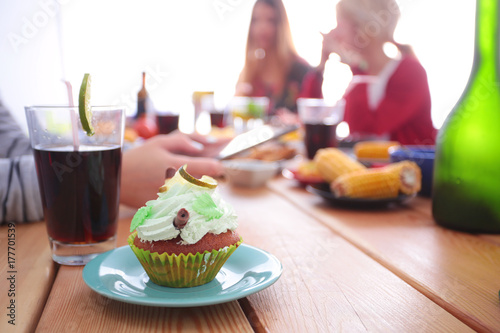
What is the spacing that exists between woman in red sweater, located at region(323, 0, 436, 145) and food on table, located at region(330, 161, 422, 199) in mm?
1617

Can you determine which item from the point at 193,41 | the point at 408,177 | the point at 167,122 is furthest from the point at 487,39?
the point at 193,41

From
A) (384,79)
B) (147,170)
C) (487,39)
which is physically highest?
(487,39)

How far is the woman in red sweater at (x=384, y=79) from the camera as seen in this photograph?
2.82 m

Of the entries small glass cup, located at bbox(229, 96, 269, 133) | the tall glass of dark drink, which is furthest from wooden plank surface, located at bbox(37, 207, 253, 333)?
small glass cup, located at bbox(229, 96, 269, 133)

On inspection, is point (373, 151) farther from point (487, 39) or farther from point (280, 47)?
point (280, 47)

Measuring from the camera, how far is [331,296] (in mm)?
543

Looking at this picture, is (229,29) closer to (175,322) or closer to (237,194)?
(237,194)

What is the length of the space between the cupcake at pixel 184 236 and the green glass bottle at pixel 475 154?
0.49 m

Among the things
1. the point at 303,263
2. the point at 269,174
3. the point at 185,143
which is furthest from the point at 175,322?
the point at 269,174

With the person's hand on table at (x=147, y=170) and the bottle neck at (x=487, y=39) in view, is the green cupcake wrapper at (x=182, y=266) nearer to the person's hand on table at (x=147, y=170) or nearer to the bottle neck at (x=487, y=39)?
the person's hand on table at (x=147, y=170)

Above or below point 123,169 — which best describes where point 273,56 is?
above

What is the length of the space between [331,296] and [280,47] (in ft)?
13.5

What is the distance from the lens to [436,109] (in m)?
6.37

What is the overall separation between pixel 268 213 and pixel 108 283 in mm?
499
